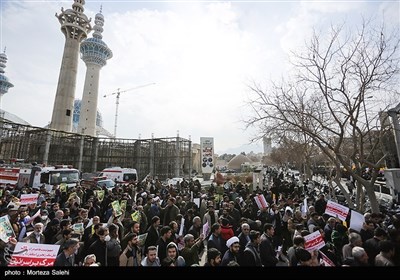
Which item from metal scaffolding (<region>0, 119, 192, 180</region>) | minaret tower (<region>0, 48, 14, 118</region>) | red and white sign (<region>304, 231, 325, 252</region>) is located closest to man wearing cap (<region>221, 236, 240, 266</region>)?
red and white sign (<region>304, 231, 325, 252</region>)

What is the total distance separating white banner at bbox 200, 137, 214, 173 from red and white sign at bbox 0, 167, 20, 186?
608 inches

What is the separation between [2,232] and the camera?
4516mm

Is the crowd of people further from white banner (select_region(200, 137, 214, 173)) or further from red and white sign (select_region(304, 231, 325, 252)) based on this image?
white banner (select_region(200, 137, 214, 173))

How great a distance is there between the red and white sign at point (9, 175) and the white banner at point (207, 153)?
50.7 feet

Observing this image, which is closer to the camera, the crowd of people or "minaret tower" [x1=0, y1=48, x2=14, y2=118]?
the crowd of people

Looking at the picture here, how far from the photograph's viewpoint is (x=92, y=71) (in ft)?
212

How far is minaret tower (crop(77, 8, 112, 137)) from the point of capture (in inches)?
2239

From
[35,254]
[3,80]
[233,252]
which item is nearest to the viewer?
[35,254]

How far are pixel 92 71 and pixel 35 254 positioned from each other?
71.1 meters

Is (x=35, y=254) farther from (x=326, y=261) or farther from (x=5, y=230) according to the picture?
(x=326, y=261)

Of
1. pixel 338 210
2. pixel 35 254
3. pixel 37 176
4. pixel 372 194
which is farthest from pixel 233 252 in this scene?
pixel 37 176

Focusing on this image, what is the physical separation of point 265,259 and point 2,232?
5547 millimetres

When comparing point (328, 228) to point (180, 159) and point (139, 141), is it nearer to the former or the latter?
point (180, 159)

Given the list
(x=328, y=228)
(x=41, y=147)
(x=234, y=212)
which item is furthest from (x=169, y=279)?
(x=41, y=147)
